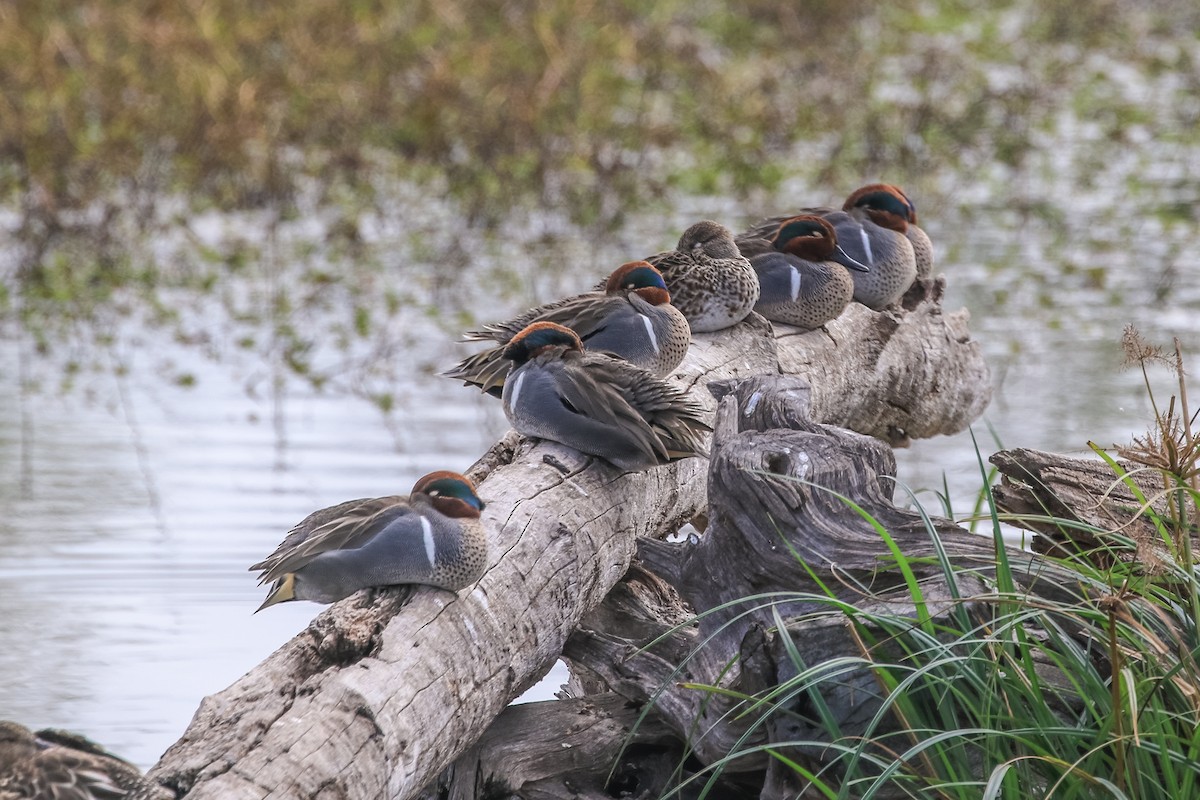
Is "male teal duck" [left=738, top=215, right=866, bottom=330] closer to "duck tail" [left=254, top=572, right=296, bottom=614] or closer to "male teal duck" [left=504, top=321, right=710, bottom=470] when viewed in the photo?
"male teal duck" [left=504, top=321, right=710, bottom=470]

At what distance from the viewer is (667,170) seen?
516 inches

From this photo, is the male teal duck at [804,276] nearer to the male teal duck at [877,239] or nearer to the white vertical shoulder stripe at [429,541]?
the male teal duck at [877,239]

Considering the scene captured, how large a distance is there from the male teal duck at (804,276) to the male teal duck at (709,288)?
0.24 m

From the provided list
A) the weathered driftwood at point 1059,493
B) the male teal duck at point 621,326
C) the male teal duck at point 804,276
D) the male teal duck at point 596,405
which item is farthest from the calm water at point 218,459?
the male teal duck at point 596,405

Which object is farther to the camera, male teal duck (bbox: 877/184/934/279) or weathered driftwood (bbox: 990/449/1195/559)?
male teal duck (bbox: 877/184/934/279)

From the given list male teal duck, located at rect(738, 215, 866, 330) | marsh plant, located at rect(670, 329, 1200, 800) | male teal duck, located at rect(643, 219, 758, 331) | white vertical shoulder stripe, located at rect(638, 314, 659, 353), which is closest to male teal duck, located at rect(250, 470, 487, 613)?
marsh plant, located at rect(670, 329, 1200, 800)

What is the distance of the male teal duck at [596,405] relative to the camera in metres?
3.86

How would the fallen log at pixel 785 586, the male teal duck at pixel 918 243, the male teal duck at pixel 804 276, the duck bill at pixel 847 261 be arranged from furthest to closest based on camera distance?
the male teal duck at pixel 918 243
the duck bill at pixel 847 261
the male teal duck at pixel 804 276
the fallen log at pixel 785 586

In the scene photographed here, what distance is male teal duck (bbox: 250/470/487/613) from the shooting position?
3.31 m

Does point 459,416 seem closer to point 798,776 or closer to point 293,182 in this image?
point 293,182

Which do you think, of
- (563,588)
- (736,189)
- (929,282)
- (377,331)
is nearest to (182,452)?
(377,331)

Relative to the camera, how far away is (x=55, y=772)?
3.02m

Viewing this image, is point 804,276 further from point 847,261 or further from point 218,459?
point 218,459

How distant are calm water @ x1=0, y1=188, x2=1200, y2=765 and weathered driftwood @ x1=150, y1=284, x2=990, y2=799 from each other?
156cm
